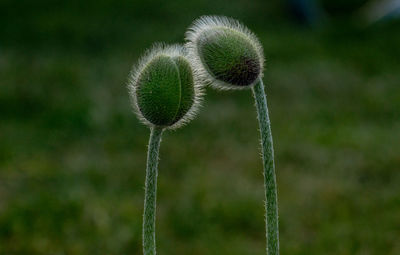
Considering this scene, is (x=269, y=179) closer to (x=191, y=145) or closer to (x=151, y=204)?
(x=151, y=204)

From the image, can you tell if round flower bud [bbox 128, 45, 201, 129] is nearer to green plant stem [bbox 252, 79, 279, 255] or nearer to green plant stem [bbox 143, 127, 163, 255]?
green plant stem [bbox 143, 127, 163, 255]

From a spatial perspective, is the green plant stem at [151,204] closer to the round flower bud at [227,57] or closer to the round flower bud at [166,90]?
the round flower bud at [166,90]

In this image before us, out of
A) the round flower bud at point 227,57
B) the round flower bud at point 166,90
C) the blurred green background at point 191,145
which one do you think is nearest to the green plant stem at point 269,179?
the round flower bud at point 227,57

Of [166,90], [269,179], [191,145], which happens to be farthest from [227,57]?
[191,145]

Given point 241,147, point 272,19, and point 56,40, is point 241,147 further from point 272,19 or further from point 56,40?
point 272,19

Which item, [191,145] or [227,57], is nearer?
[227,57]
